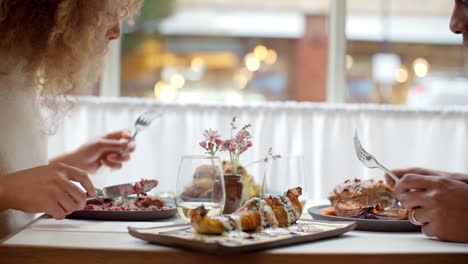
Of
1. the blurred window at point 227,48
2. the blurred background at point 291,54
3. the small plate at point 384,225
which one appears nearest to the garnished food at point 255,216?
the small plate at point 384,225

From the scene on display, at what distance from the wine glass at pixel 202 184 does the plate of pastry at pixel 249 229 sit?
0.16 ft

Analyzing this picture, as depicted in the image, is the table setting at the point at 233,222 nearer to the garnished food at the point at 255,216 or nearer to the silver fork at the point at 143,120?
the garnished food at the point at 255,216

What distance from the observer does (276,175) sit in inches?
60.7

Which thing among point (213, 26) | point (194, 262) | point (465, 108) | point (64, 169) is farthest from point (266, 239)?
point (213, 26)

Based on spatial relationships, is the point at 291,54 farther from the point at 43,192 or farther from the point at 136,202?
the point at 43,192

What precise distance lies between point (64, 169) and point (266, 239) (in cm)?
39

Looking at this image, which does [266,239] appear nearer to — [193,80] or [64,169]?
[64,169]

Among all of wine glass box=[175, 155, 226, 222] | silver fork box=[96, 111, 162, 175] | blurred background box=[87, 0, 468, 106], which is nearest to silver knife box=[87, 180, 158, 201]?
wine glass box=[175, 155, 226, 222]

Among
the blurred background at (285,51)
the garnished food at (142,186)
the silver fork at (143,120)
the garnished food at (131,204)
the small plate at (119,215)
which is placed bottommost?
the small plate at (119,215)

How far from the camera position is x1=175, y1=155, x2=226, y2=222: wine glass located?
4.14 feet

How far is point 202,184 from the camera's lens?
1.27 metres

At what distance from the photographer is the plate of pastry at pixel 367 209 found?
1.40 m

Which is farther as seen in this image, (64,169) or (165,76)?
(165,76)

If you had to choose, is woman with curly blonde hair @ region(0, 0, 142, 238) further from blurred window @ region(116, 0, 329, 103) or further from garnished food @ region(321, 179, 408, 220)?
blurred window @ region(116, 0, 329, 103)
